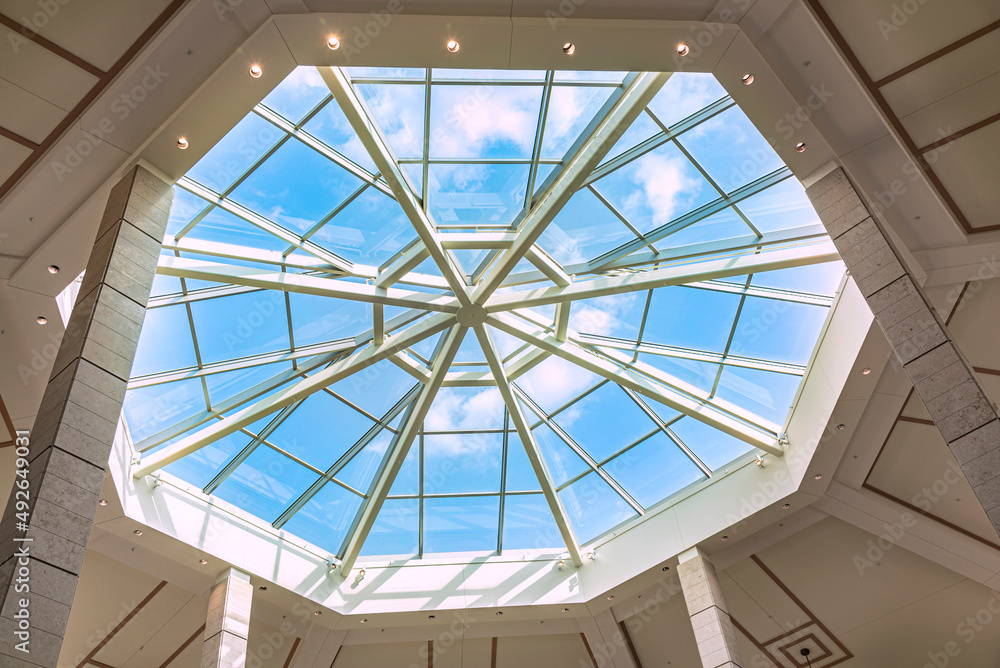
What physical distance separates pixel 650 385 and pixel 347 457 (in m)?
9.62

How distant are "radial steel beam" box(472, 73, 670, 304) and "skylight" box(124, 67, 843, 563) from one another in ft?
0.20

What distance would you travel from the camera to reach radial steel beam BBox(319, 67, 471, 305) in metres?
14.5

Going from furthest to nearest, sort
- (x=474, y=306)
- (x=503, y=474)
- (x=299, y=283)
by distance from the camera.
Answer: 1. (x=503, y=474)
2. (x=474, y=306)
3. (x=299, y=283)

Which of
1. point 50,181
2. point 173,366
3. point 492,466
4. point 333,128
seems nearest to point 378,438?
point 492,466

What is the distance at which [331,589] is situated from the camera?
23375 mm

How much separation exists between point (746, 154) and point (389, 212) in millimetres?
8714

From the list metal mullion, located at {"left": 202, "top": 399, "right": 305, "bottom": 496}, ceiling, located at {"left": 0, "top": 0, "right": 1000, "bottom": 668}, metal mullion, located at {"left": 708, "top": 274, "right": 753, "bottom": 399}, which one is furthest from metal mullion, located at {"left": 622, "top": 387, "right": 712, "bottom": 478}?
metal mullion, located at {"left": 202, "top": 399, "right": 305, "bottom": 496}

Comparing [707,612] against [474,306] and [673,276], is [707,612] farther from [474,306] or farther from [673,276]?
[474,306]

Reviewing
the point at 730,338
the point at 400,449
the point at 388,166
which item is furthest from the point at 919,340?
the point at 400,449

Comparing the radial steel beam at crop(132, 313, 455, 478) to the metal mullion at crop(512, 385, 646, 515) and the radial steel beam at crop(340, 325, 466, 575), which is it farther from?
the metal mullion at crop(512, 385, 646, 515)

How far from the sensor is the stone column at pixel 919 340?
1083cm

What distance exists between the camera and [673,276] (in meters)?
18.4

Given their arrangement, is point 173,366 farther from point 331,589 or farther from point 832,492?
point 832,492

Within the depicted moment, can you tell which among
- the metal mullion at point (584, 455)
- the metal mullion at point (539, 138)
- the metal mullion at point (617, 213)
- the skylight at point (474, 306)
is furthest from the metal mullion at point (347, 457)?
the metal mullion at point (617, 213)
